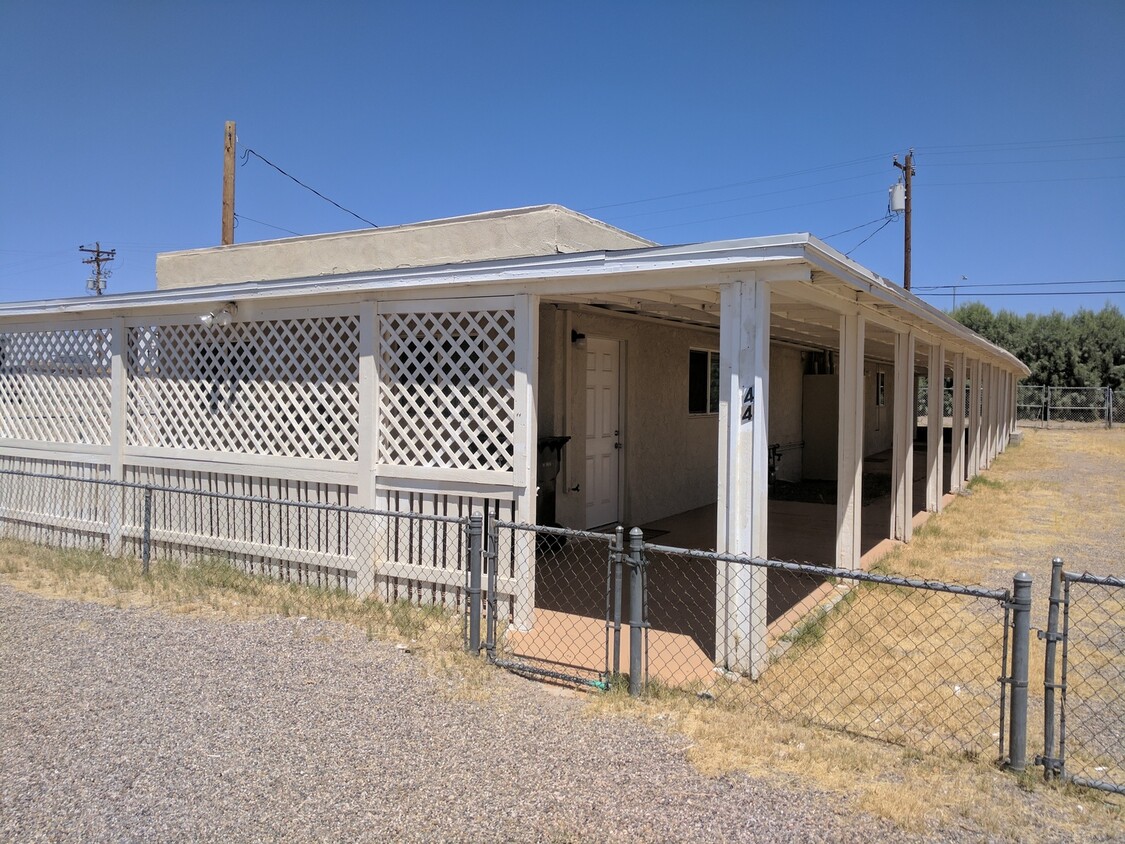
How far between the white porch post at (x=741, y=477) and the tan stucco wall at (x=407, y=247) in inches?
75.4

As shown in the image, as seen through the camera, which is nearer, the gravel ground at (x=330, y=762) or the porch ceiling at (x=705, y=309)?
the gravel ground at (x=330, y=762)

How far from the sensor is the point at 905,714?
4449 millimetres

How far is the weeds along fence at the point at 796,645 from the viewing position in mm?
4246

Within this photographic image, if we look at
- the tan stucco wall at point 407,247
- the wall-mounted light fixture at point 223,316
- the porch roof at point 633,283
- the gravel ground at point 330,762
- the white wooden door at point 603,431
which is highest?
the tan stucco wall at point 407,247

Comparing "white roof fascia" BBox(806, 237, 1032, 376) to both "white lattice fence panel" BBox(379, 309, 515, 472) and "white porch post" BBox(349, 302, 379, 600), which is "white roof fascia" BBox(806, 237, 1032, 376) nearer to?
"white lattice fence panel" BBox(379, 309, 515, 472)

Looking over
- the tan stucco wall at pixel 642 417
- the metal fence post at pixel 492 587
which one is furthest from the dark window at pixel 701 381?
the metal fence post at pixel 492 587

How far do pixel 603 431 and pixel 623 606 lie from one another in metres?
2.92

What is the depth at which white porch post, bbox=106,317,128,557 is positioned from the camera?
806 centimetres

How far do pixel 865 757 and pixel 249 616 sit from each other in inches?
172

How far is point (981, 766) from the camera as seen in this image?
373 cm

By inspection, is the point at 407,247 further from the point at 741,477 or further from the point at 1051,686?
the point at 1051,686

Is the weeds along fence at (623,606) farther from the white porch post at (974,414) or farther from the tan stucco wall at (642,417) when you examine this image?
the white porch post at (974,414)

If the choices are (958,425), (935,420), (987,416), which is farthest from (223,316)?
(987,416)

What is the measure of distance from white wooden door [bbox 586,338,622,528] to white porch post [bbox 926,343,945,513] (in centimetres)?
458
